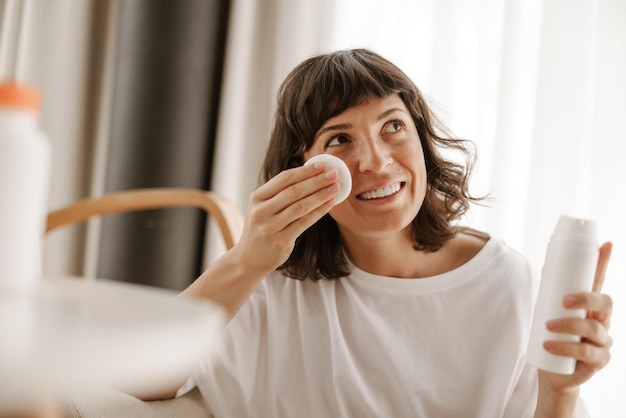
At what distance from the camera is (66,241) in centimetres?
243

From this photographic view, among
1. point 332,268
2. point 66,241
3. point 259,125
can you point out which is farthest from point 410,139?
point 66,241

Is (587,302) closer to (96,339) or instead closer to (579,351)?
(579,351)

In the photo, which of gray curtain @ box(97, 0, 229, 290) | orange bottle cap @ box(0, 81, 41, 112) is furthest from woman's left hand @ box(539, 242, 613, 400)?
gray curtain @ box(97, 0, 229, 290)

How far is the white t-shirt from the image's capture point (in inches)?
47.4

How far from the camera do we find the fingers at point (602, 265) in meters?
0.94

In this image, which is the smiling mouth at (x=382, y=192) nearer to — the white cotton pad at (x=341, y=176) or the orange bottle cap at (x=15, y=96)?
the white cotton pad at (x=341, y=176)

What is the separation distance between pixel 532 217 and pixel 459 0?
0.63 meters

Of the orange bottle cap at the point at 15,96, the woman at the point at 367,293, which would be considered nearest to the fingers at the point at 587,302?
the woman at the point at 367,293

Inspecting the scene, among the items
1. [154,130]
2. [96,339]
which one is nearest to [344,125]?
[96,339]

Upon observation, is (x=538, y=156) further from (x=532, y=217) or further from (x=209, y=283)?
(x=209, y=283)

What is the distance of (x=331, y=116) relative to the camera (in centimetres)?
122

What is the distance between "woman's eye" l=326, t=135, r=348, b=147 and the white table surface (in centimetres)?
69

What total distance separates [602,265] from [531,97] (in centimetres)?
81

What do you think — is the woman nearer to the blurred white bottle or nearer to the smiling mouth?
the smiling mouth
